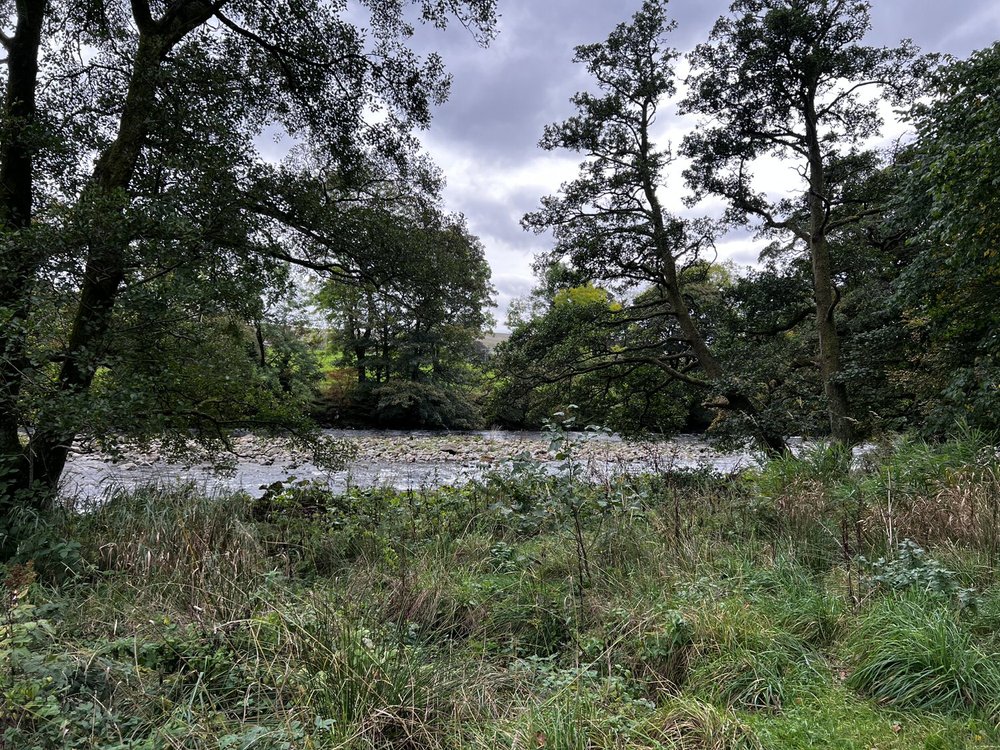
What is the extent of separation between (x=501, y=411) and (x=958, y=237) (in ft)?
23.5

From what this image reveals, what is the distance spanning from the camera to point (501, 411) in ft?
33.4

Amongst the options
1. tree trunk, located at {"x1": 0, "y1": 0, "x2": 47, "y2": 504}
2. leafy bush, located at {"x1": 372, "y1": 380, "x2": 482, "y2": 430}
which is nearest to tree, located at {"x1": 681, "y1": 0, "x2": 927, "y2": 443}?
tree trunk, located at {"x1": 0, "y1": 0, "x2": 47, "y2": 504}

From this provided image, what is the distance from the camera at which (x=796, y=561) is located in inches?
150

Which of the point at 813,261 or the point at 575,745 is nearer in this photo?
the point at 575,745

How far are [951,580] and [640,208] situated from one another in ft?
23.9

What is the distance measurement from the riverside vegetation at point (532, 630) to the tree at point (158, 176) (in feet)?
4.50

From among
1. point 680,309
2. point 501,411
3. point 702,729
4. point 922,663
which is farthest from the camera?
point 501,411

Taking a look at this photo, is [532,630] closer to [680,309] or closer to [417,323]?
[680,309]

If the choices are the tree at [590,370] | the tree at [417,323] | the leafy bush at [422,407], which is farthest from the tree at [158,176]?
the leafy bush at [422,407]

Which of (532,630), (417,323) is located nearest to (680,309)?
(532,630)

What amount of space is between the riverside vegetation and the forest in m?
0.02

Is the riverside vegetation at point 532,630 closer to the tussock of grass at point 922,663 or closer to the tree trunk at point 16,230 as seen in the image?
the tussock of grass at point 922,663

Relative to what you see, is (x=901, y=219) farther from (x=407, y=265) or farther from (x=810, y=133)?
(x=407, y=265)

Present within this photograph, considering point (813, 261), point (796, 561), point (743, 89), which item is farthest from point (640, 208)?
point (796, 561)
